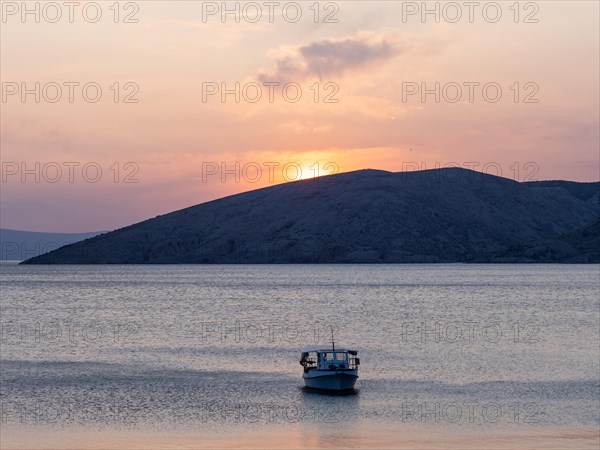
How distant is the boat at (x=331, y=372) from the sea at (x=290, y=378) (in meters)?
0.75

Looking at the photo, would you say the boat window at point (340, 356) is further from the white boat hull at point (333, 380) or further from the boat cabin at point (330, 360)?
the white boat hull at point (333, 380)

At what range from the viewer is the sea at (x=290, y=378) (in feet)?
135

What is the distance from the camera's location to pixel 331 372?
171 ft

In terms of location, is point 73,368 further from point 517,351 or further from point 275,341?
point 517,351

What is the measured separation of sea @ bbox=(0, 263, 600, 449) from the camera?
4112 cm

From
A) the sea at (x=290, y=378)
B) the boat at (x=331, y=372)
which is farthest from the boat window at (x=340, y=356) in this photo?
the sea at (x=290, y=378)

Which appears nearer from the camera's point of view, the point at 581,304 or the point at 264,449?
the point at 264,449

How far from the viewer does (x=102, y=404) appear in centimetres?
4797

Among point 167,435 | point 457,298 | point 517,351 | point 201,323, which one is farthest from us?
point 457,298

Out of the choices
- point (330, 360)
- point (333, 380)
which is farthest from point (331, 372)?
point (330, 360)

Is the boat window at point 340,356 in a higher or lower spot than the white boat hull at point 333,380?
higher

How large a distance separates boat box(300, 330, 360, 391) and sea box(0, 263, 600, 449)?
75cm

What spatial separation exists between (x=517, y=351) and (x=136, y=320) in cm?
4375

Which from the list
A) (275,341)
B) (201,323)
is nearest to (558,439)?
(275,341)
